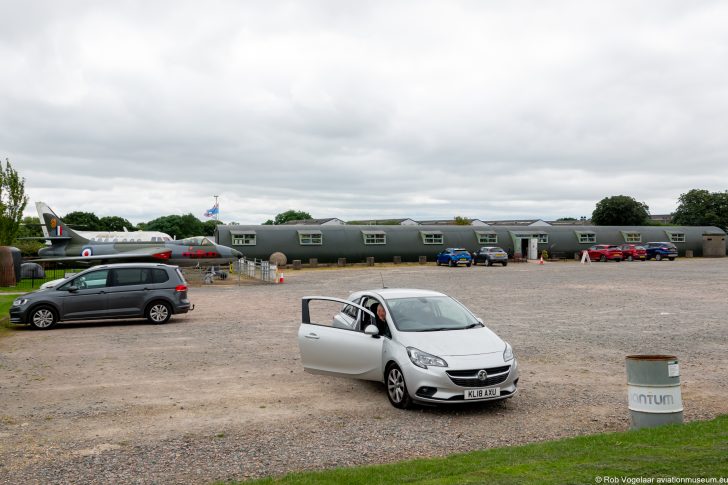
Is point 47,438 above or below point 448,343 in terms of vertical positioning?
below

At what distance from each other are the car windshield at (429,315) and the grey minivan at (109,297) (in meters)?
10.6

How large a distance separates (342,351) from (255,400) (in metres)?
1.54

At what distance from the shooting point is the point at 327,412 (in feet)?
28.8

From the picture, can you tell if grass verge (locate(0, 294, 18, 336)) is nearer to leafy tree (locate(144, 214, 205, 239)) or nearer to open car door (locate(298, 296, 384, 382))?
open car door (locate(298, 296, 384, 382))

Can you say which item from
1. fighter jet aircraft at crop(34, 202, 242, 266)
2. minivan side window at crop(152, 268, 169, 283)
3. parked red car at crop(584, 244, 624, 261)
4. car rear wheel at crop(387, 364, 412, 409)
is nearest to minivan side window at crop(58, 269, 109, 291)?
minivan side window at crop(152, 268, 169, 283)

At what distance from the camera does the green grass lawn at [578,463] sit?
510cm

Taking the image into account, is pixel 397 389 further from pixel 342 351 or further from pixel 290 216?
pixel 290 216

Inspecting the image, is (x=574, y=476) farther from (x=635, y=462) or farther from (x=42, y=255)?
(x=42, y=255)

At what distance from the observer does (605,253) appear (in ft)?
192

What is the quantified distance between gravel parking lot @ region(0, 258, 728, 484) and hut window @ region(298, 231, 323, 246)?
112 ft

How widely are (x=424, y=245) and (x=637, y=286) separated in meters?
29.2

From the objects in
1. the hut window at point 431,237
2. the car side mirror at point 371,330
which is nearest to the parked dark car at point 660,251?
the hut window at point 431,237

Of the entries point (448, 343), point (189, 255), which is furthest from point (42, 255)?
point (448, 343)

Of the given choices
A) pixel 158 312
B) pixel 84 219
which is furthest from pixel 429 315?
pixel 84 219
